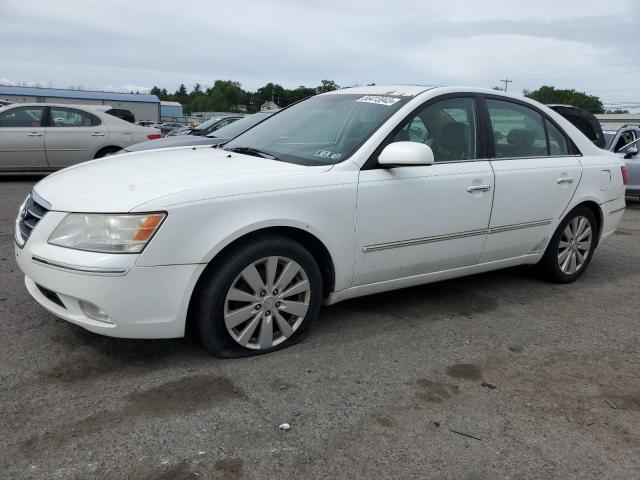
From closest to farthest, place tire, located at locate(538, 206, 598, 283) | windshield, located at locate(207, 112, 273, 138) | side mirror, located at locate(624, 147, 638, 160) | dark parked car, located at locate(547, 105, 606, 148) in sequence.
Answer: tire, located at locate(538, 206, 598, 283), dark parked car, located at locate(547, 105, 606, 148), windshield, located at locate(207, 112, 273, 138), side mirror, located at locate(624, 147, 638, 160)

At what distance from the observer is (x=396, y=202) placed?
366 centimetres

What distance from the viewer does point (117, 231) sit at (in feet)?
9.47

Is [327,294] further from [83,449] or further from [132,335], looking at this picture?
[83,449]

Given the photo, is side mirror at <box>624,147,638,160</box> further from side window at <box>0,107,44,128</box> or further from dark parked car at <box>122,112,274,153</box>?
side window at <box>0,107,44,128</box>

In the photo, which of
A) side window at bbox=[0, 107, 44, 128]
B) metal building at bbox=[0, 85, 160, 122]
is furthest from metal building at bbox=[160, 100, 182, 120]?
side window at bbox=[0, 107, 44, 128]

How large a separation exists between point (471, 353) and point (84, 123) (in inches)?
365

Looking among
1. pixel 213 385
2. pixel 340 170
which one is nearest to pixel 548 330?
pixel 340 170

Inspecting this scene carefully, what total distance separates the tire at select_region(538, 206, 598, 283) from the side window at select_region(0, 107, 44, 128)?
9024 millimetres

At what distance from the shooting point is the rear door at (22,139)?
10055 millimetres

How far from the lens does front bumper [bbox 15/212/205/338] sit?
287 centimetres

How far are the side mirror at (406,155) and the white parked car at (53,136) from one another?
8.39m

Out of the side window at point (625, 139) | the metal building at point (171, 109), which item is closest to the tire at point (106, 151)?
the side window at point (625, 139)

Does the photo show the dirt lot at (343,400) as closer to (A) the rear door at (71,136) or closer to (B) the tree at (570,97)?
(A) the rear door at (71,136)

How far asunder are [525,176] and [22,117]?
9.10m
